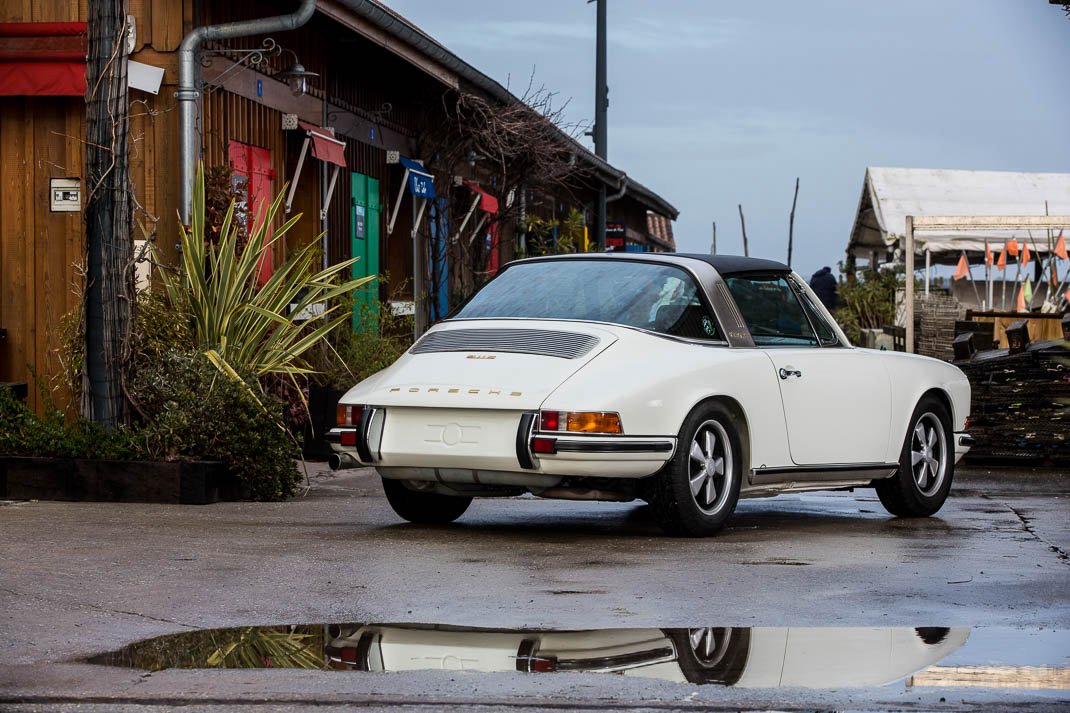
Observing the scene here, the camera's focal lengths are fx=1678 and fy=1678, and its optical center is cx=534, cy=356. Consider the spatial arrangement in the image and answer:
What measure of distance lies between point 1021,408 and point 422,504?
6.86 m

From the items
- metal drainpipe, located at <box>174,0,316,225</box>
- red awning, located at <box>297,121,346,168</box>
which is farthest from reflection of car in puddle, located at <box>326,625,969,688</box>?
red awning, located at <box>297,121,346,168</box>

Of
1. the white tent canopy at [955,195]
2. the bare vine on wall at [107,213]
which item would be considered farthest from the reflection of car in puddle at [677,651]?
the white tent canopy at [955,195]

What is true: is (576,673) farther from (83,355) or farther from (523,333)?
(83,355)

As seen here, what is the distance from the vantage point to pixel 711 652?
504cm

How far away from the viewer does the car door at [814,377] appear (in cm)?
856

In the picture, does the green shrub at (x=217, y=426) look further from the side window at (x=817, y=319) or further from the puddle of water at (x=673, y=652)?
the puddle of water at (x=673, y=652)

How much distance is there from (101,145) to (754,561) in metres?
4.89

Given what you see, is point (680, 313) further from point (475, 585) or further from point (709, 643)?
point (709, 643)

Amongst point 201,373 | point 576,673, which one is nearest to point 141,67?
point 201,373

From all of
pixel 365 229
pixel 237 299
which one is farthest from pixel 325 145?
pixel 237 299

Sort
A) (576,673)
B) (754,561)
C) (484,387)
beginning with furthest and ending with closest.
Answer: (484,387) < (754,561) < (576,673)

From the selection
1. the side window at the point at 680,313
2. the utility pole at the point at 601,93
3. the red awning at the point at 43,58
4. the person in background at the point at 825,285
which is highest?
the utility pole at the point at 601,93

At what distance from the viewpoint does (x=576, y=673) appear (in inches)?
186

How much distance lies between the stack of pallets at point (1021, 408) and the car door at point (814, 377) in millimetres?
4735
